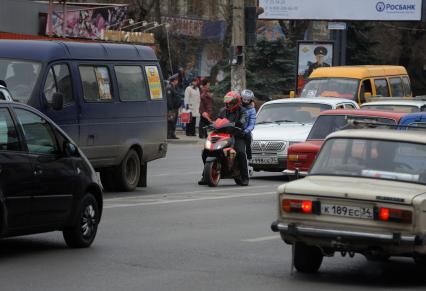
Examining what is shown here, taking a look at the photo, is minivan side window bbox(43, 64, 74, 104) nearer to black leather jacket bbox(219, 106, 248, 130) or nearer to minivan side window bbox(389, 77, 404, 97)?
black leather jacket bbox(219, 106, 248, 130)

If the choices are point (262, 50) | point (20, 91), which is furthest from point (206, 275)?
point (262, 50)


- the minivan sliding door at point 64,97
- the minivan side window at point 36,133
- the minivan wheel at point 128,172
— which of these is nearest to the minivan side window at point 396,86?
the minivan wheel at point 128,172

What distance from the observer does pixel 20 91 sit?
17391 mm

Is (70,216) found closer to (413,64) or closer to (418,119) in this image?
(418,119)

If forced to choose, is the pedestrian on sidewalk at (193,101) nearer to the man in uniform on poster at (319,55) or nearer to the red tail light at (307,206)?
the man in uniform on poster at (319,55)

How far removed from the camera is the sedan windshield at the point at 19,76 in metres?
17.3

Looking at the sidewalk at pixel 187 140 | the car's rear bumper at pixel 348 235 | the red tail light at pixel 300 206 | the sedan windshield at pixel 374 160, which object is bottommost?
the sidewalk at pixel 187 140

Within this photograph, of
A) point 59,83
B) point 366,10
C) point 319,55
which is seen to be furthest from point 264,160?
point 366,10

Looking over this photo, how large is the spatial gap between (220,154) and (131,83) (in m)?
2.19

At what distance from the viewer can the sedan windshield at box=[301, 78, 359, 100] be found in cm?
2969

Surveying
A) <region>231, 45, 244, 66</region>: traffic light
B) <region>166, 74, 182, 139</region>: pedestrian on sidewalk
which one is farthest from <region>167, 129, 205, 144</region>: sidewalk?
<region>231, 45, 244, 66</region>: traffic light

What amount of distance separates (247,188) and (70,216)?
9055 millimetres

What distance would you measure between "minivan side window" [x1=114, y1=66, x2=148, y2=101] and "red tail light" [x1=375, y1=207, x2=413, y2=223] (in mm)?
9938

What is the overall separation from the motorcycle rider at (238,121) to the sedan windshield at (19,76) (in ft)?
15.2
